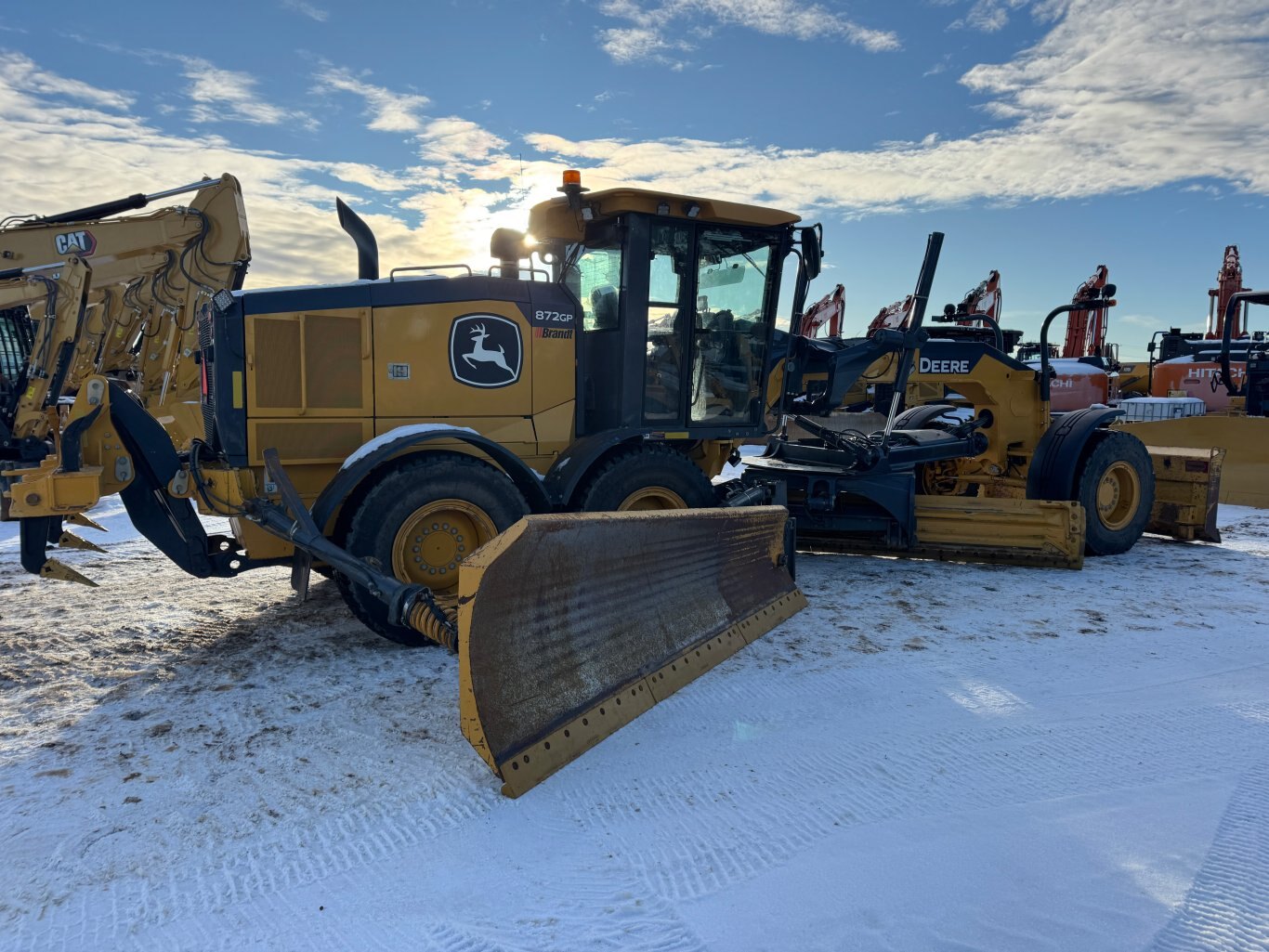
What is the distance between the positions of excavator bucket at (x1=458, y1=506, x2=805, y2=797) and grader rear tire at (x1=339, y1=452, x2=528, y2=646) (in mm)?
1120

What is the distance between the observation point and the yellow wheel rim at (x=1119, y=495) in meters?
7.20

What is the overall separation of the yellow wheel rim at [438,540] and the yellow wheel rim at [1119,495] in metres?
5.54

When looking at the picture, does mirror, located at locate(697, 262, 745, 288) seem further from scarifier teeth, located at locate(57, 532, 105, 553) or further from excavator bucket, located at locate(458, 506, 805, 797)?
scarifier teeth, located at locate(57, 532, 105, 553)

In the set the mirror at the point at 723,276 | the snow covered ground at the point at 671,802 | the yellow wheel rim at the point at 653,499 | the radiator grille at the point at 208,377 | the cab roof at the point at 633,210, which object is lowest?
the snow covered ground at the point at 671,802

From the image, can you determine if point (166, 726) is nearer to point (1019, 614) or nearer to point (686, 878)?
point (686, 878)

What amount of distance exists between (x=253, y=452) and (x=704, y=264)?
316 cm

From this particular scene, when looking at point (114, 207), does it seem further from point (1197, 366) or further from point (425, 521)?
point (1197, 366)

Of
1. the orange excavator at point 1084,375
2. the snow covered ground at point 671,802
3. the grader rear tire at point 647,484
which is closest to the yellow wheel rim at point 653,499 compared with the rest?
the grader rear tire at point 647,484

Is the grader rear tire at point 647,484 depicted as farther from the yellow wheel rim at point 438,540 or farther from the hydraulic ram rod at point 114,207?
the hydraulic ram rod at point 114,207

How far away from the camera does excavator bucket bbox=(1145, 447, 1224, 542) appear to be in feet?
24.4

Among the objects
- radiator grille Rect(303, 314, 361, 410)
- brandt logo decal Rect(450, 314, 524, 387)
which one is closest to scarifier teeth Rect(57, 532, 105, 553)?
radiator grille Rect(303, 314, 361, 410)

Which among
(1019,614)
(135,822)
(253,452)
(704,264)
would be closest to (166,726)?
(135,822)

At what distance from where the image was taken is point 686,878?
246cm

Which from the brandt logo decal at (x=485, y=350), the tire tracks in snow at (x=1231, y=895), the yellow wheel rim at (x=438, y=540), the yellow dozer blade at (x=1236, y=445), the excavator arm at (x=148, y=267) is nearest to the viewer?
the tire tracks in snow at (x=1231, y=895)
